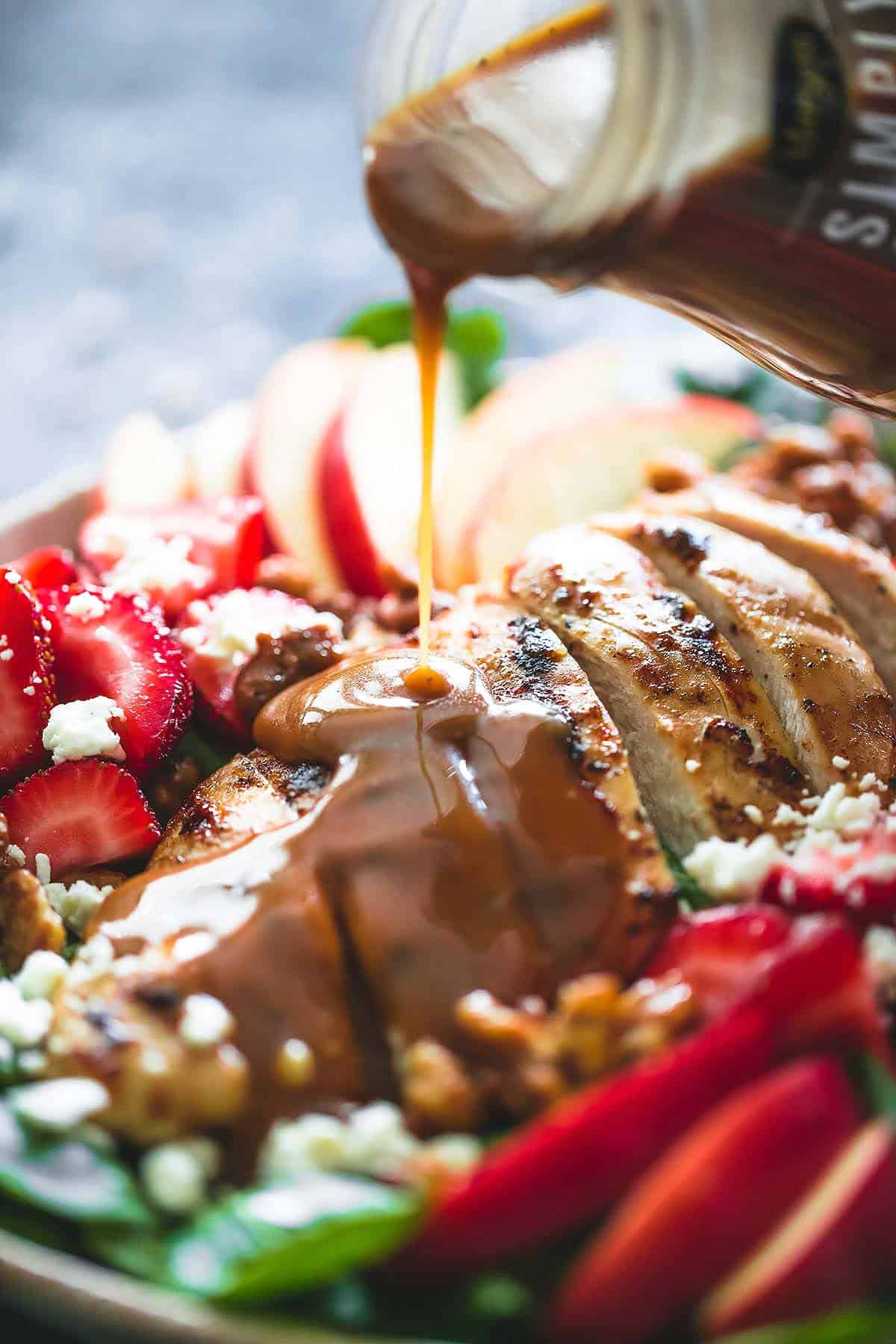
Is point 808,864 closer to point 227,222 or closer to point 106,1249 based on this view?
point 106,1249

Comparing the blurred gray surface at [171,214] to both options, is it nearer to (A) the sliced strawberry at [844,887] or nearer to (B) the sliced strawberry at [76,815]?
(B) the sliced strawberry at [76,815]

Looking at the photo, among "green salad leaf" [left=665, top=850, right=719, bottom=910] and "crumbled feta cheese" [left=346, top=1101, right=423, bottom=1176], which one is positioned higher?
"green salad leaf" [left=665, top=850, right=719, bottom=910]

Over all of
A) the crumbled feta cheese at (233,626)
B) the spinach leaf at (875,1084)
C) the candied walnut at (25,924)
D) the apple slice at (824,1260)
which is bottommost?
the apple slice at (824,1260)

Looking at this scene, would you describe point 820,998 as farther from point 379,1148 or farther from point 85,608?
point 85,608

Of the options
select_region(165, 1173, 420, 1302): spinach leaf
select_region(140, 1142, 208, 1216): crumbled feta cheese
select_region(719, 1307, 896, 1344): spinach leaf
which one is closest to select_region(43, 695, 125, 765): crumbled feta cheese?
select_region(140, 1142, 208, 1216): crumbled feta cheese

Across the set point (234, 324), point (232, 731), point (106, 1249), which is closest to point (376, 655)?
point (232, 731)

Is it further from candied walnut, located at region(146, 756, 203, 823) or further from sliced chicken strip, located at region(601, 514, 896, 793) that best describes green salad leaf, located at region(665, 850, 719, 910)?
candied walnut, located at region(146, 756, 203, 823)

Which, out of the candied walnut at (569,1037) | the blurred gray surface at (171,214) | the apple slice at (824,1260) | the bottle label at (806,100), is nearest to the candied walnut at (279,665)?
the candied walnut at (569,1037)

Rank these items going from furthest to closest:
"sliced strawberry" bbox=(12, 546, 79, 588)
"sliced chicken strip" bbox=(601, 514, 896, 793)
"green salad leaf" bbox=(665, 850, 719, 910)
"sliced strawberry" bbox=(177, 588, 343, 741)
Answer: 1. "sliced strawberry" bbox=(12, 546, 79, 588)
2. "sliced strawberry" bbox=(177, 588, 343, 741)
3. "sliced chicken strip" bbox=(601, 514, 896, 793)
4. "green salad leaf" bbox=(665, 850, 719, 910)
